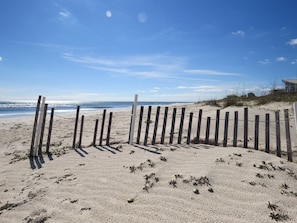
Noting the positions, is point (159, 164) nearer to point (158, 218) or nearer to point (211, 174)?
point (211, 174)

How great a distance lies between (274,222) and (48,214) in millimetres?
3385

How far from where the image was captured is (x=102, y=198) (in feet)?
11.7

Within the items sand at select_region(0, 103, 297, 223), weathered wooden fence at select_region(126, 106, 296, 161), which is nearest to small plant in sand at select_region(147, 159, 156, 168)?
sand at select_region(0, 103, 297, 223)

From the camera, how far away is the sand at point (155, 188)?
3039 millimetres

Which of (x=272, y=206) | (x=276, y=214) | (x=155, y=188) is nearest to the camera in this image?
(x=276, y=214)

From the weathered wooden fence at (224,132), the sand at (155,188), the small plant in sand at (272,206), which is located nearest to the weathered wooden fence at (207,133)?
the weathered wooden fence at (224,132)

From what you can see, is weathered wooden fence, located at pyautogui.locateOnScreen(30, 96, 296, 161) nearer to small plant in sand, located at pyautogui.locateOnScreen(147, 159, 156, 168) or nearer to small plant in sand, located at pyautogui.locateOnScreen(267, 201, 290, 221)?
small plant in sand, located at pyautogui.locateOnScreen(147, 159, 156, 168)

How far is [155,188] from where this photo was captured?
3713 mm

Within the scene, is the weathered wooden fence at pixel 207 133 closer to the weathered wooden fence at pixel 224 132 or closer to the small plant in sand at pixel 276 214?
the weathered wooden fence at pixel 224 132

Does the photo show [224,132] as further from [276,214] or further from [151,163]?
[276,214]

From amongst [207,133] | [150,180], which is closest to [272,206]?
[150,180]

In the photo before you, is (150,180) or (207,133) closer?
(150,180)

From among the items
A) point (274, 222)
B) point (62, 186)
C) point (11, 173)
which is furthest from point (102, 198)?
point (11, 173)

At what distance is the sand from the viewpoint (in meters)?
3.04
